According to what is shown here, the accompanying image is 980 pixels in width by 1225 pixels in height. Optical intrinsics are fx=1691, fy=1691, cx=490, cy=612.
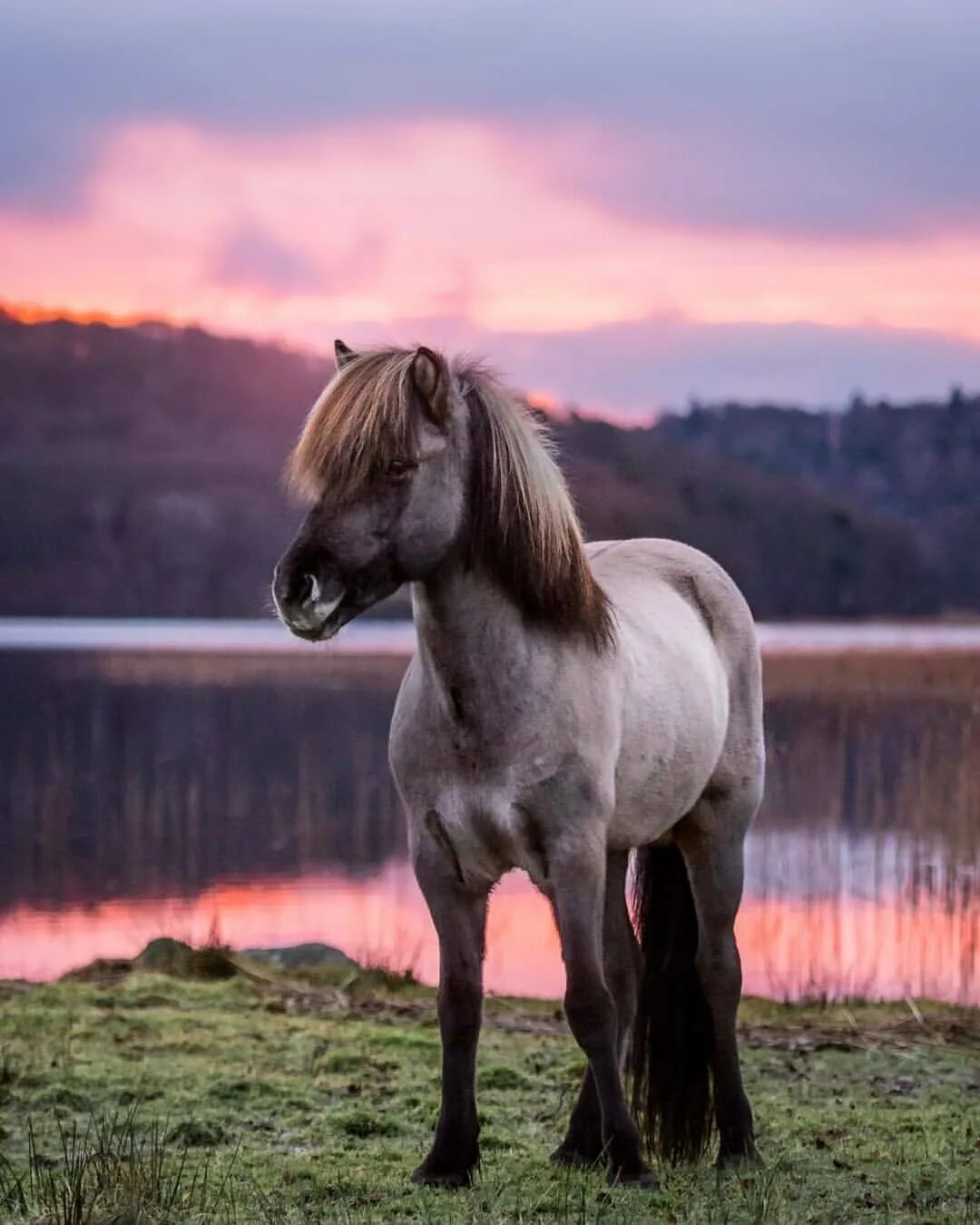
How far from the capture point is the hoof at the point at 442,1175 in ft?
14.7

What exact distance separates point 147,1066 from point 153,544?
255 feet

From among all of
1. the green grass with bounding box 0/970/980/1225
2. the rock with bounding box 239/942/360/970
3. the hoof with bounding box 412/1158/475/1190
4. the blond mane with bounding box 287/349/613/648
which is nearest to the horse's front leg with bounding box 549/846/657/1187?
the green grass with bounding box 0/970/980/1225

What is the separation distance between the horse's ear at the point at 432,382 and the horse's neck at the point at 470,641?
41 cm

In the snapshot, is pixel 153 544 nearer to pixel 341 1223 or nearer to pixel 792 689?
pixel 792 689

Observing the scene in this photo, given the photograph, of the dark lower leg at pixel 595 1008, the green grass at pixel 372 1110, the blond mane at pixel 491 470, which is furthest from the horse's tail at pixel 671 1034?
the blond mane at pixel 491 470

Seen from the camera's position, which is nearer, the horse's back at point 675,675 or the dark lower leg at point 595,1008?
the dark lower leg at point 595,1008

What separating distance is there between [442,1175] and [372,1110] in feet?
4.65

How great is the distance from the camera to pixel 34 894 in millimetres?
14656

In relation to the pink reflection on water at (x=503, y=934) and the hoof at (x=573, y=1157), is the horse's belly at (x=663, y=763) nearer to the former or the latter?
the hoof at (x=573, y=1157)

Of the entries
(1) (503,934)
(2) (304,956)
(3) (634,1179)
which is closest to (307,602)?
(3) (634,1179)

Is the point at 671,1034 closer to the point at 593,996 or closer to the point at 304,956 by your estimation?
the point at 593,996

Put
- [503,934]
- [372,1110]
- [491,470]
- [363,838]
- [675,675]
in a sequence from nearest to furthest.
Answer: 1. [491,470]
2. [675,675]
3. [372,1110]
4. [503,934]
5. [363,838]

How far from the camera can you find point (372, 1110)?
5.87 m

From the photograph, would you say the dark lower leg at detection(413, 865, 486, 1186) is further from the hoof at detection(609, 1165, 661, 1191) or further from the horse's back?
the horse's back
